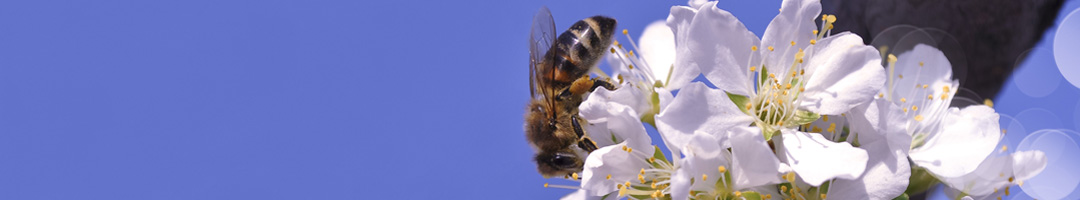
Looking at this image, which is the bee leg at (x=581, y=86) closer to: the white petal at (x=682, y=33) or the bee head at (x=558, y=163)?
the bee head at (x=558, y=163)

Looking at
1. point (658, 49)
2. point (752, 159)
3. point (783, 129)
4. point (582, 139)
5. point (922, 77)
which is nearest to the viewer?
point (752, 159)

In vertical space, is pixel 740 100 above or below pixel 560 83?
below

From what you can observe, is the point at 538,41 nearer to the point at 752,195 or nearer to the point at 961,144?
the point at 752,195

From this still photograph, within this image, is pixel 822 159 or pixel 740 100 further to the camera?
pixel 740 100

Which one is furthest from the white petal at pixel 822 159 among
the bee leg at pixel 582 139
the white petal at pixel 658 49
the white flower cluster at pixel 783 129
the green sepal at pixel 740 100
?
the white petal at pixel 658 49

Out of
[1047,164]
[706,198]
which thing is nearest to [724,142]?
[706,198]

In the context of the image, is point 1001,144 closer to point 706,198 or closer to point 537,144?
point 706,198

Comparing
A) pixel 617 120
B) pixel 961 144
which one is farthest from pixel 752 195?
pixel 961 144

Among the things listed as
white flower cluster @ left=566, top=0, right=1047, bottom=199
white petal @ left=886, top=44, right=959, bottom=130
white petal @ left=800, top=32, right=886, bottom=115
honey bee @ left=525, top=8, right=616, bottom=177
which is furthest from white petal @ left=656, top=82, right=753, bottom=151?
white petal @ left=886, top=44, right=959, bottom=130
